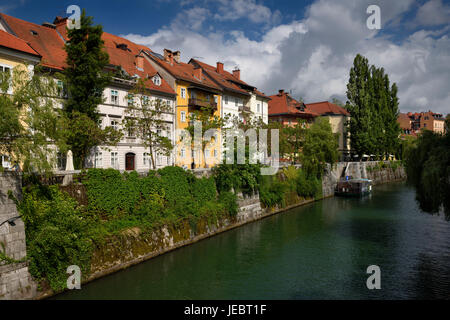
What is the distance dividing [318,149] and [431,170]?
27.3 metres

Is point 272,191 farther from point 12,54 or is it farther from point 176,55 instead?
point 12,54

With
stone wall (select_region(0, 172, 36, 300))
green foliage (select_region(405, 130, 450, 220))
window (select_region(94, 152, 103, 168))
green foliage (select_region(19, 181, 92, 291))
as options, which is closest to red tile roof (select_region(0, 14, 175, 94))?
window (select_region(94, 152, 103, 168))

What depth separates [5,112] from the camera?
11.8m

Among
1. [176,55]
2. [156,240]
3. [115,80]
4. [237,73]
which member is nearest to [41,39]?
[115,80]

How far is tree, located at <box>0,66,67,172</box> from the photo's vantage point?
40.0 feet

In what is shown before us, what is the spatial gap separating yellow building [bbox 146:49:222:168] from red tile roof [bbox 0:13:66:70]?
1069 cm


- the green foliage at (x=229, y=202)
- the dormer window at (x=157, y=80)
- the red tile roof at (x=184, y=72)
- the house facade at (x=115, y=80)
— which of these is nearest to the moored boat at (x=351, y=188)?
the red tile roof at (x=184, y=72)

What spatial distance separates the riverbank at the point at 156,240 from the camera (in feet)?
53.4

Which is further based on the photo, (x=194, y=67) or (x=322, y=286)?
(x=194, y=67)

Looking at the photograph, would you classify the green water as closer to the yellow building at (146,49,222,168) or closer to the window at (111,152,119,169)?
the window at (111,152,119,169)

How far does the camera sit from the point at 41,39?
27891mm
